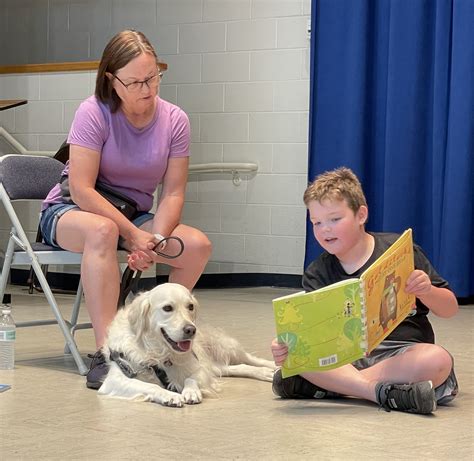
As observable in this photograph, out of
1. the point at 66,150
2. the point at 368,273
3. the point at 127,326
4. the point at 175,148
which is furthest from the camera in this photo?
the point at 66,150

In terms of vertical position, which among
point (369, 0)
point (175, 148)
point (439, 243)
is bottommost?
point (439, 243)

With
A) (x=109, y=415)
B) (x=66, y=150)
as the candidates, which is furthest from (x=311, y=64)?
(x=109, y=415)

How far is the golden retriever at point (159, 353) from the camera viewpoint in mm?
2723

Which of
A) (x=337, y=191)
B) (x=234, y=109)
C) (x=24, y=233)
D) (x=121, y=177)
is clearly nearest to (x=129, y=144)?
(x=121, y=177)

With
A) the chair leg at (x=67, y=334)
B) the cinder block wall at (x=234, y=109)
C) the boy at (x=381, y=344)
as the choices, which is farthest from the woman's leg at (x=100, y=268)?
the cinder block wall at (x=234, y=109)

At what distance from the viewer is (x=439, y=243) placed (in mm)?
5270

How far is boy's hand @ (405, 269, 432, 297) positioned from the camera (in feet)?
8.14

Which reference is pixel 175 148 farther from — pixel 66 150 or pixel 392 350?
pixel 66 150

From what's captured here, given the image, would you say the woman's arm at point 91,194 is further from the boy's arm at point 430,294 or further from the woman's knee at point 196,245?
the boy's arm at point 430,294

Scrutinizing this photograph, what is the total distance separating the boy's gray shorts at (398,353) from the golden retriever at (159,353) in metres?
0.44

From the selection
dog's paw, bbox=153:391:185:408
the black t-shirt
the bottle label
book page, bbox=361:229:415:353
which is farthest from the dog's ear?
book page, bbox=361:229:415:353

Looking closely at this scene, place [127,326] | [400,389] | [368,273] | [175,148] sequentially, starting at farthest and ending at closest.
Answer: [175,148], [127,326], [400,389], [368,273]

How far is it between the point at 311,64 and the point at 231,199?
101 cm

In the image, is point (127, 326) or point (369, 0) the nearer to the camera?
point (127, 326)
